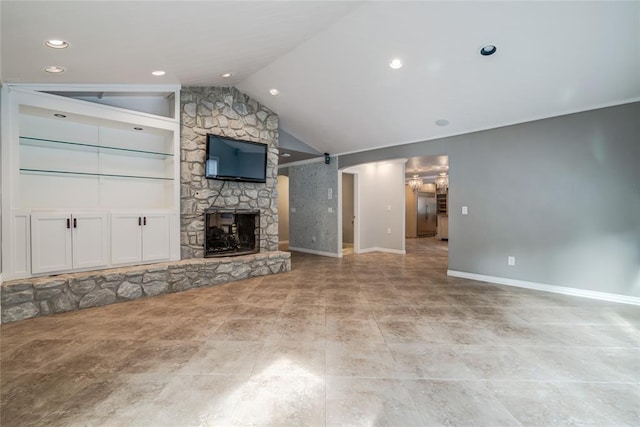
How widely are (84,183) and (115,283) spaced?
1435 millimetres

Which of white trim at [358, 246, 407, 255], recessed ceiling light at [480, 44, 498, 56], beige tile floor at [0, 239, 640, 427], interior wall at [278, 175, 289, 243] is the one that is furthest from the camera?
interior wall at [278, 175, 289, 243]

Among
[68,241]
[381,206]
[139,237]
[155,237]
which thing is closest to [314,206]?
[381,206]

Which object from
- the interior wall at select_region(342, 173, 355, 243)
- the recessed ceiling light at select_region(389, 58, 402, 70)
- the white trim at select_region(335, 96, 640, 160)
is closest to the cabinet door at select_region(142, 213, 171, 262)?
the recessed ceiling light at select_region(389, 58, 402, 70)

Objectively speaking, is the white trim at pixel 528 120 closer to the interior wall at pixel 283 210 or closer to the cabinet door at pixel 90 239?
the interior wall at pixel 283 210

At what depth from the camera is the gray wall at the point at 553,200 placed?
3.60 meters

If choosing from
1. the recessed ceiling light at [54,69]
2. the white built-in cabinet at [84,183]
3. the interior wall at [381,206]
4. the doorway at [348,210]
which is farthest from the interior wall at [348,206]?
the recessed ceiling light at [54,69]

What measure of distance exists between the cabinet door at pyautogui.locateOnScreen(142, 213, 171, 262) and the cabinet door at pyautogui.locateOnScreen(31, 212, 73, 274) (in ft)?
2.66

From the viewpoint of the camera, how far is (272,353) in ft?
7.79

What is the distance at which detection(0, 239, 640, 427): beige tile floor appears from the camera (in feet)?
5.53

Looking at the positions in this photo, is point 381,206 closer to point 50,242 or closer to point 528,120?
point 528,120

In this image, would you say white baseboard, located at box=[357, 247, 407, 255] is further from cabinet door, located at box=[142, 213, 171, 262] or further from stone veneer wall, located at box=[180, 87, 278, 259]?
cabinet door, located at box=[142, 213, 171, 262]

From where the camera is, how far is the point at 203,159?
4.60 metres

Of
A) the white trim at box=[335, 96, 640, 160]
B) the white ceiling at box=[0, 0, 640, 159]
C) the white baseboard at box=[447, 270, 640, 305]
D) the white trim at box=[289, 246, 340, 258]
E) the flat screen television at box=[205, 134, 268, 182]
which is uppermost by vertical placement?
the white ceiling at box=[0, 0, 640, 159]

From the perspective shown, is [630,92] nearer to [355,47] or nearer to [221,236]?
[355,47]
